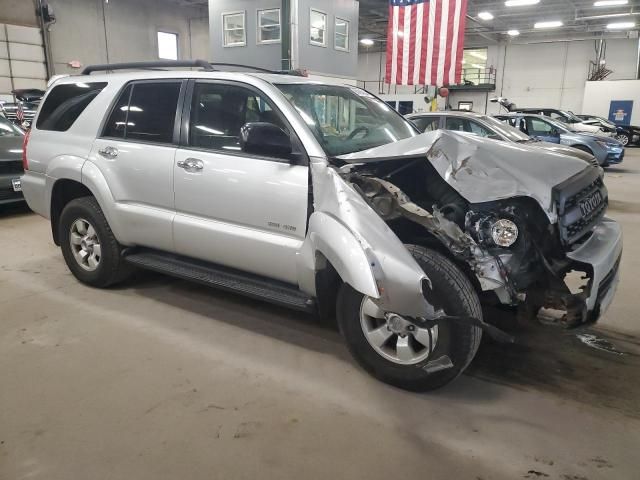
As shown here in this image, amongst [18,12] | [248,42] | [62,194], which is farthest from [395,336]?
[18,12]

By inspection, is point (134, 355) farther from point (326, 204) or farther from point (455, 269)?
point (455, 269)

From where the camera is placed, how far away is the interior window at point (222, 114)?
339 centimetres

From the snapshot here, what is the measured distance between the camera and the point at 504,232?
8.27ft

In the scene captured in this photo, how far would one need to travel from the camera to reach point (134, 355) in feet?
10.5

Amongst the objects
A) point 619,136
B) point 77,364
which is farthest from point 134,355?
point 619,136

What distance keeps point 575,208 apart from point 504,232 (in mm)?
472

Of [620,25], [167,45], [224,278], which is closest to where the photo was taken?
[224,278]

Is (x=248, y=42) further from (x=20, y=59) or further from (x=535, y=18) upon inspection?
(x=535, y=18)

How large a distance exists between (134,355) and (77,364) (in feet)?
1.08

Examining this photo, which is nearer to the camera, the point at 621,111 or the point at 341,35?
the point at 341,35

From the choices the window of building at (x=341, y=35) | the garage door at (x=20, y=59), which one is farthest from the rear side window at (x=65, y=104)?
the garage door at (x=20, y=59)

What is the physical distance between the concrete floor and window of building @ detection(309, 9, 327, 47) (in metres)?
13.9

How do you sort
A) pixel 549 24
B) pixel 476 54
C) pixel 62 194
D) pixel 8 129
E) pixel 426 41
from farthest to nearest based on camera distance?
pixel 476 54 < pixel 549 24 < pixel 426 41 < pixel 8 129 < pixel 62 194

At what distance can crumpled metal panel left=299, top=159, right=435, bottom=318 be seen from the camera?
2.37 m
